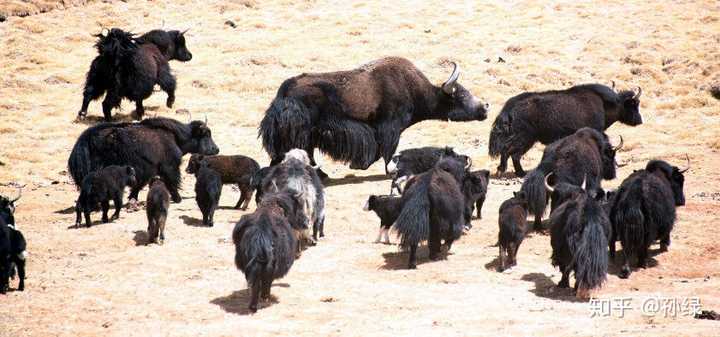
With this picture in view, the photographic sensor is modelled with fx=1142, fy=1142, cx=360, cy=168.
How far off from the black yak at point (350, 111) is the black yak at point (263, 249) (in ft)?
21.8

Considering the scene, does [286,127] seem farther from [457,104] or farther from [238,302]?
[238,302]

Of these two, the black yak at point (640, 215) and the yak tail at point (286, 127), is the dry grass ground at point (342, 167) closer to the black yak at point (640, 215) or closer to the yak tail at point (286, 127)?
the black yak at point (640, 215)

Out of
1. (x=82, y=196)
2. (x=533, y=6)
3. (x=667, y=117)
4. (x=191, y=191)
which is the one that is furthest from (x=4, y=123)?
(x=533, y=6)

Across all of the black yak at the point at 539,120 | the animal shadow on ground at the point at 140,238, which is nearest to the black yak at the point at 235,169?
the animal shadow on ground at the point at 140,238

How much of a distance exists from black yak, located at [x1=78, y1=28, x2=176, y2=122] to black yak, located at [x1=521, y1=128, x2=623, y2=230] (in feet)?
33.7

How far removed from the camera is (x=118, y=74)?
74.8 ft

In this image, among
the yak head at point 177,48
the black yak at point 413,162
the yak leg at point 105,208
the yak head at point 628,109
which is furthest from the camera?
the yak head at point 177,48

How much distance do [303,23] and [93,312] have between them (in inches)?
852

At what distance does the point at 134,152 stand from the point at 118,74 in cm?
665

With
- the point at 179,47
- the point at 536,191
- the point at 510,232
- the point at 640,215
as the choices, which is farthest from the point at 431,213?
the point at 179,47

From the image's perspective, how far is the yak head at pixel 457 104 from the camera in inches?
811

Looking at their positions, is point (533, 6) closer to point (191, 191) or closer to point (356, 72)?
point (356, 72)

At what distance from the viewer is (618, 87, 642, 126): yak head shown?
19984 millimetres

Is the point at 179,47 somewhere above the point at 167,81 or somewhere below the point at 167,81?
above
